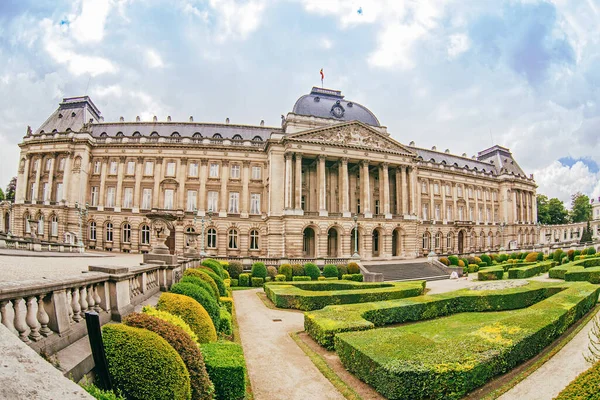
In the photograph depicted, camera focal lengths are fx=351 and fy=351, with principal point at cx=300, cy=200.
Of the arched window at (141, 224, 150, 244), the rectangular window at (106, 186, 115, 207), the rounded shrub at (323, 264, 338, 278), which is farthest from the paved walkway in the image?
the rectangular window at (106, 186, 115, 207)

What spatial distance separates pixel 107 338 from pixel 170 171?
43.3m

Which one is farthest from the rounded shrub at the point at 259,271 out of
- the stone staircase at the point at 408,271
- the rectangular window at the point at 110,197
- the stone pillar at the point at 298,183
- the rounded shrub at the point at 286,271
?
the rectangular window at the point at 110,197

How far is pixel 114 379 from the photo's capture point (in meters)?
4.51

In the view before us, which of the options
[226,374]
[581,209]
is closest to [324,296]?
[226,374]

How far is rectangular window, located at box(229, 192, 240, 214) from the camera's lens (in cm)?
4564

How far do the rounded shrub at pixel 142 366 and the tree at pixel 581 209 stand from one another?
11812 cm

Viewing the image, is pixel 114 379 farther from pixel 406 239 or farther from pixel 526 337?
pixel 406 239

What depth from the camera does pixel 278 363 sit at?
34.2 ft

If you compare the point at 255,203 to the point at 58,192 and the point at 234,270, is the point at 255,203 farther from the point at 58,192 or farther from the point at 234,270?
the point at 58,192

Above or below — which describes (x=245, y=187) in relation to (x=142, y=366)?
above

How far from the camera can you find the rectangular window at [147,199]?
4481cm

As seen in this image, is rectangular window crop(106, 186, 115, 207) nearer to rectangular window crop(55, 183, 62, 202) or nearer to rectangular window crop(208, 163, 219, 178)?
rectangular window crop(55, 183, 62, 202)

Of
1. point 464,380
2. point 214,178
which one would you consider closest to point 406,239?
point 214,178

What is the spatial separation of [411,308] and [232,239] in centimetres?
3233
